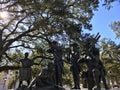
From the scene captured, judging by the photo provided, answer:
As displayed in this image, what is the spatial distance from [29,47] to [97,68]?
1184 cm

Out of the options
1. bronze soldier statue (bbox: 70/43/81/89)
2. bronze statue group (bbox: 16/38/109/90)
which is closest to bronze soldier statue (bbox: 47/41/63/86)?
bronze statue group (bbox: 16/38/109/90)

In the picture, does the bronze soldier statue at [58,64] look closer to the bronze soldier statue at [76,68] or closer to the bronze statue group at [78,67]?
the bronze statue group at [78,67]

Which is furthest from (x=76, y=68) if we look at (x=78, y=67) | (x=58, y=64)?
(x=58, y=64)

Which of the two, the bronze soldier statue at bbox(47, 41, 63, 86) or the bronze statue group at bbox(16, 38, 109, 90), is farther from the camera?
the bronze soldier statue at bbox(47, 41, 63, 86)

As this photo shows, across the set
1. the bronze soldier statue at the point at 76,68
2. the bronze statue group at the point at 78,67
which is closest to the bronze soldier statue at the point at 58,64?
the bronze statue group at the point at 78,67

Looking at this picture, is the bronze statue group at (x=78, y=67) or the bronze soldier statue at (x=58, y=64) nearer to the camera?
the bronze statue group at (x=78, y=67)

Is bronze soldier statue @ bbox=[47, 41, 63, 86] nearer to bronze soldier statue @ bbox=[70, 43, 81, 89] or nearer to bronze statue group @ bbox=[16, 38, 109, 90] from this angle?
bronze statue group @ bbox=[16, 38, 109, 90]

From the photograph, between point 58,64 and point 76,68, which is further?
point 58,64

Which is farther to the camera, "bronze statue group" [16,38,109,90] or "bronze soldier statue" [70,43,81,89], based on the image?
"bronze soldier statue" [70,43,81,89]

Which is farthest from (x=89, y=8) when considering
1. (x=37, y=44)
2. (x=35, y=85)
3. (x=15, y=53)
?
(x=35, y=85)

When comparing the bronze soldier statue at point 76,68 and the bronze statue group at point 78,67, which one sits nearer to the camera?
the bronze statue group at point 78,67

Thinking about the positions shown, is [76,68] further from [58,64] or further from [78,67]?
[58,64]

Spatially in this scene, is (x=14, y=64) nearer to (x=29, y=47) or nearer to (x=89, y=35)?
(x=29, y=47)

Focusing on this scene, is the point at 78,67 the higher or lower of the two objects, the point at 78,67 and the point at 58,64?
the lower
